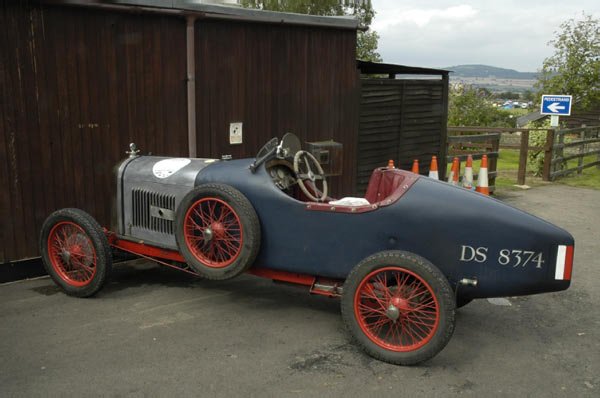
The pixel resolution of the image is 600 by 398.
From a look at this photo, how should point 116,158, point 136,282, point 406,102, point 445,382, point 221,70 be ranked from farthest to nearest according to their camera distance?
point 406,102 < point 221,70 < point 116,158 < point 136,282 < point 445,382

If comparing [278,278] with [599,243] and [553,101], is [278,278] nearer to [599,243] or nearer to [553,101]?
[599,243]

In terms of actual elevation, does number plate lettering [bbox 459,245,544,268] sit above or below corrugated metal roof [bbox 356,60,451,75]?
below

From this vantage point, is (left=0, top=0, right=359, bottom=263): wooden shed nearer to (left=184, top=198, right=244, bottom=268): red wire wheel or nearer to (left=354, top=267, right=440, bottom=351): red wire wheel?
(left=184, top=198, right=244, bottom=268): red wire wheel

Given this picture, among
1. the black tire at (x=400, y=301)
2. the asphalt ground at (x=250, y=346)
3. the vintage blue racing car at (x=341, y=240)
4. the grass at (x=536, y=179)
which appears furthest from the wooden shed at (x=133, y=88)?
the grass at (x=536, y=179)

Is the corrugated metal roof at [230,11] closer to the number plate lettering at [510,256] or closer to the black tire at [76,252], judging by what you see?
the black tire at [76,252]

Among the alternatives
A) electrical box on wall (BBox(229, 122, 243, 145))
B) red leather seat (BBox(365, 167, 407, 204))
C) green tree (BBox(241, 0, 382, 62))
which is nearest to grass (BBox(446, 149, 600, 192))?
electrical box on wall (BBox(229, 122, 243, 145))

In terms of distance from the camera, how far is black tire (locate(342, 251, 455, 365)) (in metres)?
3.78

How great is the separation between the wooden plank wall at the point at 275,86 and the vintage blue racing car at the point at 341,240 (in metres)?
1.89

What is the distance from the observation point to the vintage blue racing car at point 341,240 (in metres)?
3.96

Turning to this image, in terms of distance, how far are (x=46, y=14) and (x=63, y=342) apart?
10.9 ft

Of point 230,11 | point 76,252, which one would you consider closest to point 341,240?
point 76,252

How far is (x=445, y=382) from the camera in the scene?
3.77m

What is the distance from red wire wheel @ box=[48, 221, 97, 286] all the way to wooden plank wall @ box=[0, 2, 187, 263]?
0.61m

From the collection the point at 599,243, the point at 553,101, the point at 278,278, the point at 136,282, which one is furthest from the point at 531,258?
Result: the point at 553,101
